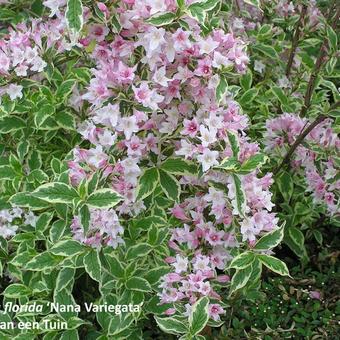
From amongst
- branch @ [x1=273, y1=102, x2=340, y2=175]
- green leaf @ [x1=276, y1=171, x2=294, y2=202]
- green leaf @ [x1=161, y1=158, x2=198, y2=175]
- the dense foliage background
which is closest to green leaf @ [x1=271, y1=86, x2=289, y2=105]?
the dense foliage background

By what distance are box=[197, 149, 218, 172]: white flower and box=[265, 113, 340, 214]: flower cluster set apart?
724 mm

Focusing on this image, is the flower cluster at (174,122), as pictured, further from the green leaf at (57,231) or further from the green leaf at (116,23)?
the green leaf at (57,231)

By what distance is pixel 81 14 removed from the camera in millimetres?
1409

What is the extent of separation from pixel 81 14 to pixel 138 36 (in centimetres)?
18

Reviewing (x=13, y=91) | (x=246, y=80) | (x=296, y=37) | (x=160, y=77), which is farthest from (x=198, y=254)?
(x=296, y=37)

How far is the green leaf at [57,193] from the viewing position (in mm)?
1500

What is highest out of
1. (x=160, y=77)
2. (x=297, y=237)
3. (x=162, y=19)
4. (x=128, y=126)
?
(x=162, y=19)

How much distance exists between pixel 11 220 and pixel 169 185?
25.7 inches

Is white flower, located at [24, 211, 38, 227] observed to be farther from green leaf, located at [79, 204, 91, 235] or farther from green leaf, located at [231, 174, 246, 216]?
green leaf, located at [231, 174, 246, 216]

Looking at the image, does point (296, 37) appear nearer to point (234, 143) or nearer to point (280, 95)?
point (280, 95)

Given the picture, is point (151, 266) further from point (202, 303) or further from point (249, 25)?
point (249, 25)

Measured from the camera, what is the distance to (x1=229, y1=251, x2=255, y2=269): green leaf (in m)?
1.56

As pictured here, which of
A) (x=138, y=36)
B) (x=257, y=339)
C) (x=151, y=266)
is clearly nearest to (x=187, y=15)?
(x=138, y=36)

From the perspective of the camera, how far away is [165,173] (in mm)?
1677
